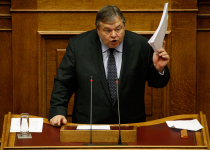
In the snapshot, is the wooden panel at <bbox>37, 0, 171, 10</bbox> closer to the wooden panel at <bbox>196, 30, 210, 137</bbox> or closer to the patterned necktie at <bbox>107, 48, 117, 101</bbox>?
the wooden panel at <bbox>196, 30, 210, 137</bbox>

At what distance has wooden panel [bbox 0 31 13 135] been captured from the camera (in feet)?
11.1

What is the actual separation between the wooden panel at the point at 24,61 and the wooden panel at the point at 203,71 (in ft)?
4.65

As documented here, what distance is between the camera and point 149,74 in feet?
8.96

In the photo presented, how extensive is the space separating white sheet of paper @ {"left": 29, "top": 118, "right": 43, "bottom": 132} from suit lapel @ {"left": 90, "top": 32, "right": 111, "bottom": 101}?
0.49 metres

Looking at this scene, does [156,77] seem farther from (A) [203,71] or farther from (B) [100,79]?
(A) [203,71]

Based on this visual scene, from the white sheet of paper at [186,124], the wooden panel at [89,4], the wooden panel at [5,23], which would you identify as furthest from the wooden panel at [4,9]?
the white sheet of paper at [186,124]

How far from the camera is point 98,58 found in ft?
8.73

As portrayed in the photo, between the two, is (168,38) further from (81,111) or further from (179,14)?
(81,111)

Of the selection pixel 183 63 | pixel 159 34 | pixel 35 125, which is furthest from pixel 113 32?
pixel 183 63

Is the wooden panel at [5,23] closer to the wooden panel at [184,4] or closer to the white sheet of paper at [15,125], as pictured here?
the white sheet of paper at [15,125]

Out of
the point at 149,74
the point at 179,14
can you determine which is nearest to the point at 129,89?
the point at 149,74

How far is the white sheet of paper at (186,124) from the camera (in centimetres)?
220

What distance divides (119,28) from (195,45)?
1.09 metres

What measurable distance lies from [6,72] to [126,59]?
4.17 ft
